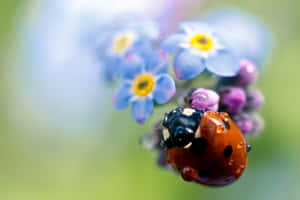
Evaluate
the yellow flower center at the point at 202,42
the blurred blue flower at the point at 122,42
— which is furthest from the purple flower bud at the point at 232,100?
the blurred blue flower at the point at 122,42

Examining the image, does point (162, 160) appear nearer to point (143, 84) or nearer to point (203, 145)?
point (143, 84)

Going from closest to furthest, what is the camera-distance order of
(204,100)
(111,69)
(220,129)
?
(220,129), (204,100), (111,69)

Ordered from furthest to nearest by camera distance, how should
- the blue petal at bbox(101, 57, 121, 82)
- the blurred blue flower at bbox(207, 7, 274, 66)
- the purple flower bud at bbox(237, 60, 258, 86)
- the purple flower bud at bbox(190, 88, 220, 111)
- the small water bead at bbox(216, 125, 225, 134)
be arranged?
1. the blurred blue flower at bbox(207, 7, 274, 66)
2. the blue petal at bbox(101, 57, 121, 82)
3. the purple flower bud at bbox(237, 60, 258, 86)
4. the purple flower bud at bbox(190, 88, 220, 111)
5. the small water bead at bbox(216, 125, 225, 134)

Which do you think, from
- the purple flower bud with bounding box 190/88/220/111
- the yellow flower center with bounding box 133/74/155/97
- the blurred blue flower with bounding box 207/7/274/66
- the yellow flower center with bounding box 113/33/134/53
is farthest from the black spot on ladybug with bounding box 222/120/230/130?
the blurred blue flower with bounding box 207/7/274/66

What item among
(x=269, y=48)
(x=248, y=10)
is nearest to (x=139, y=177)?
(x=269, y=48)

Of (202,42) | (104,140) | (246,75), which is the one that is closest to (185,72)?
(202,42)

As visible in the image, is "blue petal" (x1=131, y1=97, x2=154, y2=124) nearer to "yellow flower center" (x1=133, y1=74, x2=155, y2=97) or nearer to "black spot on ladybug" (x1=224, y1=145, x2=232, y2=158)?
"yellow flower center" (x1=133, y1=74, x2=155, y2=97)

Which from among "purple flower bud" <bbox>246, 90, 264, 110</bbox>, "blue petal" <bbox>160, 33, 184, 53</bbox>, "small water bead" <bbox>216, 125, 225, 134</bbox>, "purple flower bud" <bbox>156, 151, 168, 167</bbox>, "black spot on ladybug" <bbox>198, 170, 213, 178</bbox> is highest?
"blue petal" <bbox>160, 33, 184, 53</bbox>
